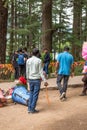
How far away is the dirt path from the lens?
8.66 meters

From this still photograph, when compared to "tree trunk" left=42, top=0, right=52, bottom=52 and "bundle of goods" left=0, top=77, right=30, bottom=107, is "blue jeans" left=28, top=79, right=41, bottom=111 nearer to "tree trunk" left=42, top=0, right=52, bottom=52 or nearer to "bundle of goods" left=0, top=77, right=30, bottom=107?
"bundle of goods" left=0, top=77, right=30, bottom=107

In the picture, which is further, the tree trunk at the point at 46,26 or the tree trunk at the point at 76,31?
the tree trunk at the point at 76,31

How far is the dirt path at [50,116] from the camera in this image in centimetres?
866

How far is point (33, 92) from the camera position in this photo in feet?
32.9

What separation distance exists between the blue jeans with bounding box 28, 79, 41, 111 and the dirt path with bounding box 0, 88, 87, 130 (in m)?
0.28

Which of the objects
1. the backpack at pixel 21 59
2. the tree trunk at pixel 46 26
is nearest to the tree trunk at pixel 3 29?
the tree trunk at pixel 46 26

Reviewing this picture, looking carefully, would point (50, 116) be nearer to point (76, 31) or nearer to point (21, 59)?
point (21, 59)

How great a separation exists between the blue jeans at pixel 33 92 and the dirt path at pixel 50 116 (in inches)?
11.0

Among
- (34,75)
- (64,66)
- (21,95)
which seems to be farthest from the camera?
(64,66)

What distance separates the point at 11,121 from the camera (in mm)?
9297

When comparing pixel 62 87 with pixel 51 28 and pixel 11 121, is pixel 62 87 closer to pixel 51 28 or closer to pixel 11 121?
pixel 11 121

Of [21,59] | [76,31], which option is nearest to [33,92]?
[21,59]

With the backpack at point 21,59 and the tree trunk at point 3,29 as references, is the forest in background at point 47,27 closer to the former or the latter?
the tree trunk at point 3,29

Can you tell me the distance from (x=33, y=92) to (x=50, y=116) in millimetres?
927
